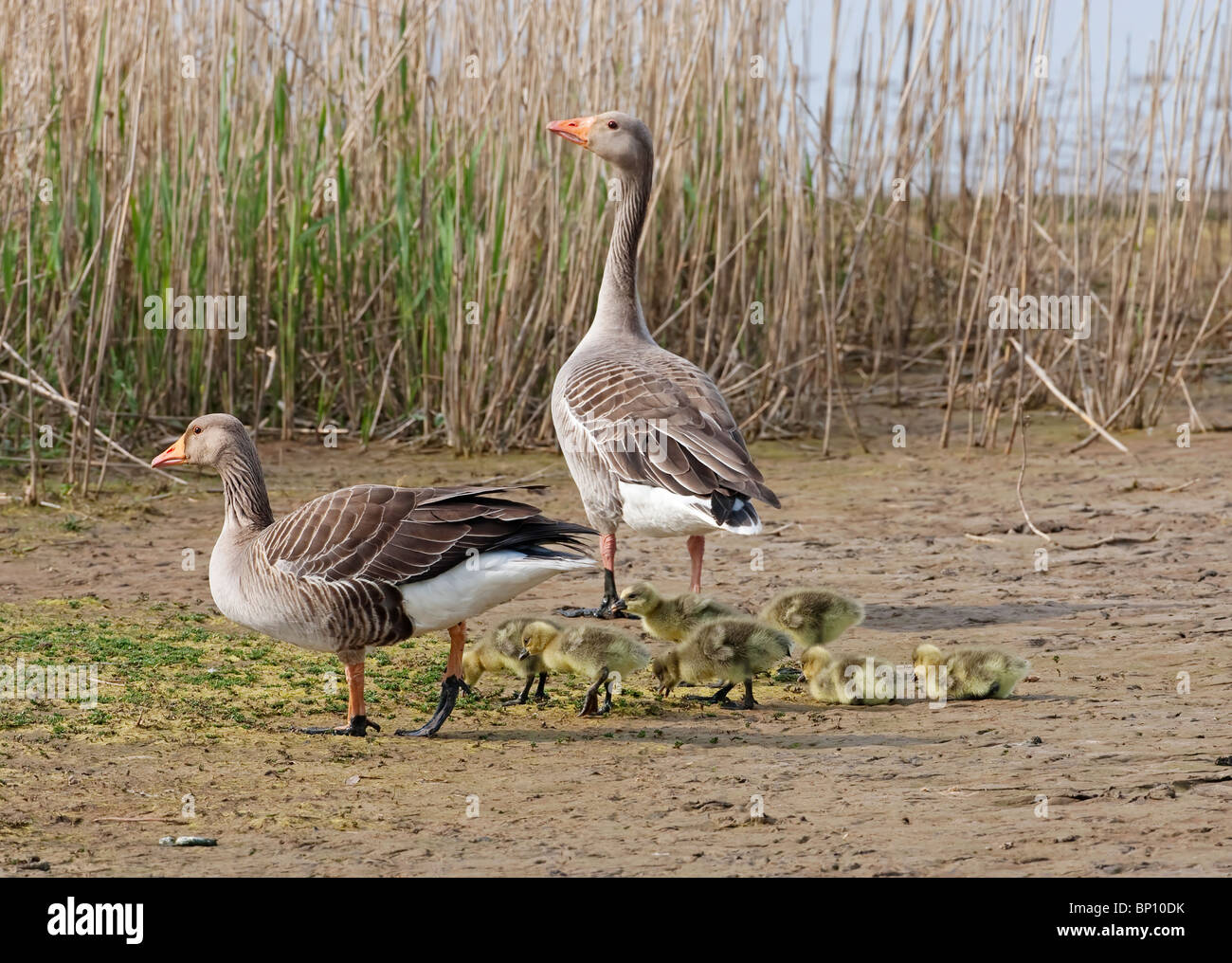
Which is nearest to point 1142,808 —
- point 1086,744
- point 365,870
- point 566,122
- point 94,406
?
point 1086,744

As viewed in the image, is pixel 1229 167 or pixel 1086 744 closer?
pixel 1086 744

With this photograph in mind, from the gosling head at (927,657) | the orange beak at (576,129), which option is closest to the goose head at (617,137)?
the orange beak at (576,129)

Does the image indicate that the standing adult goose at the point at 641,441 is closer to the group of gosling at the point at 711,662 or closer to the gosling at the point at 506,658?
the group of gosling at the point at 711,662

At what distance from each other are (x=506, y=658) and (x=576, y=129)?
11.9ft

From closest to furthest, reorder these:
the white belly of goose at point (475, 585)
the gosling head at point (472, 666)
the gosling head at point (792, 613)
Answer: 1. the white belly of goose at point (475, 585)
2. the gosling head at point (472, 666)
3. the gosling head at point (792, 613)

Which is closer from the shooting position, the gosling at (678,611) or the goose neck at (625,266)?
the gosling at (678,611)

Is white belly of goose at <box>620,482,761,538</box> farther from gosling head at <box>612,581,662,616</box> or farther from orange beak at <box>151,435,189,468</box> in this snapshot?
orange beak at <box>151,435,189,468</box>

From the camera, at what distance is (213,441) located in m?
5.22

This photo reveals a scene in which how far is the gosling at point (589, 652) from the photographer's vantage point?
4.97 metres

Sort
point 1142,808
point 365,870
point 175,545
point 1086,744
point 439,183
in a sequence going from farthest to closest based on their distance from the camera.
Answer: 1. point 439,183
2. point 175,545
3. point 1086,744
4. point 1142,808
5. point 365,870

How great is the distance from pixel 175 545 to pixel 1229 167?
758 cm

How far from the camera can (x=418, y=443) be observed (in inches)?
390

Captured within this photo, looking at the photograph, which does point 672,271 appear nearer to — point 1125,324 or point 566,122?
point 566,122

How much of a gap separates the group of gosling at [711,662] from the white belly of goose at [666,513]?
0.52m
